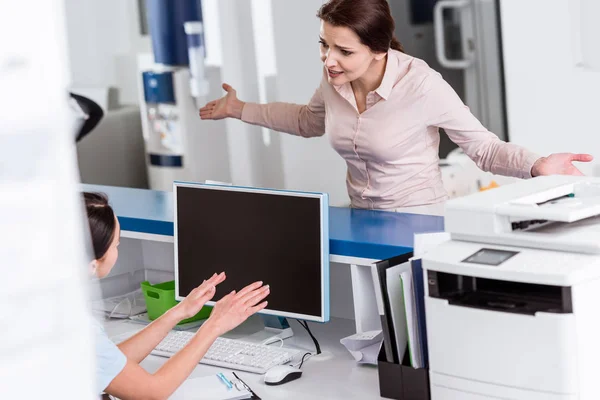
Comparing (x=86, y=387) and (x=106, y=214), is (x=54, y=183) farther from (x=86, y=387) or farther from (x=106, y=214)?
(x=106, y=214)

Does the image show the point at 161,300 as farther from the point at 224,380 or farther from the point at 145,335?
the point at 224,380

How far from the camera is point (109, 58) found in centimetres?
710

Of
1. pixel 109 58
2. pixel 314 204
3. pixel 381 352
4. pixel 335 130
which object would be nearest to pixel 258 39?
pixel 109 58

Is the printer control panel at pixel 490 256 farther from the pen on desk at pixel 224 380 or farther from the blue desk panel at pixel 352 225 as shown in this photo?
the pen on desk at pixel 224 380

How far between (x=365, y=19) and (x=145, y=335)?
1078 millimetres

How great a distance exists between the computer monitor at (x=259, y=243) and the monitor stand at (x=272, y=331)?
4.9 inches

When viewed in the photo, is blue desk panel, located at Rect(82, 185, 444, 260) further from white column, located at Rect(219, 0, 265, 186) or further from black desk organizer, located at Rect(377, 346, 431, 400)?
white column, located at Rect(219, 0, 265, 186)

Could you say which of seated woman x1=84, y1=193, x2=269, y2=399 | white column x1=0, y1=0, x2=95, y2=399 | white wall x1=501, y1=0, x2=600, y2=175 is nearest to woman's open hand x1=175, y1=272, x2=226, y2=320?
seated woman x1=84, y1=193, x2=269, y2=399

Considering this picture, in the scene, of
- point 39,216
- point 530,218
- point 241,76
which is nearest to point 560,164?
point 530,218

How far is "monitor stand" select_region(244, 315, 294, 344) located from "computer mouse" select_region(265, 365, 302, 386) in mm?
267

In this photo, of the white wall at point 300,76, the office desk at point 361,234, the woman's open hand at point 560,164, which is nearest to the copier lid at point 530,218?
the office desk at point 361,234

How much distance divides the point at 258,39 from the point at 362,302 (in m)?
3.38

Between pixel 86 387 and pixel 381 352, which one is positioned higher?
pixel 86 387

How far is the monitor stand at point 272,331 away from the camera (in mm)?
2350
